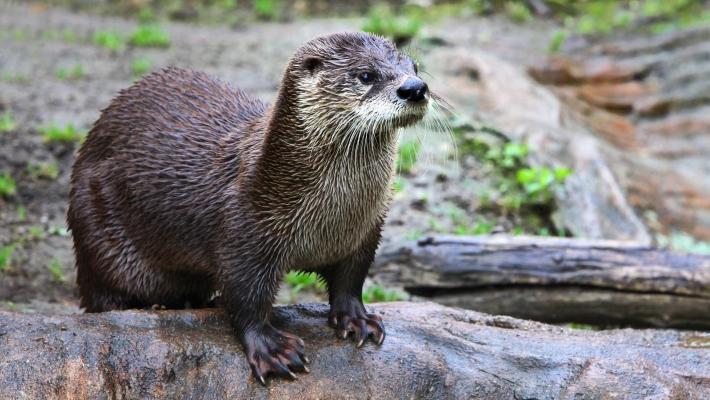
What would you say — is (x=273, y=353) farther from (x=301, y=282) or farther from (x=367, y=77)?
(x=301, y=282)

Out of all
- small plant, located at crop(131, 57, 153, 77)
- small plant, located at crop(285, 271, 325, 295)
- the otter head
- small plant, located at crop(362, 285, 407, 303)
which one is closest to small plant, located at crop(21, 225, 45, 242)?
small plant, located at crop(285, 271, 325, 295)

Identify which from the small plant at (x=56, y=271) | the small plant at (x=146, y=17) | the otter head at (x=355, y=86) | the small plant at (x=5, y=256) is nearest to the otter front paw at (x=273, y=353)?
the otter head at (x=355, y=86)

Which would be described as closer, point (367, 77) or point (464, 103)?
point (367, 77)

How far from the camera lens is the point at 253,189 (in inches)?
121

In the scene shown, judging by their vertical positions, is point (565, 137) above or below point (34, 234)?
above

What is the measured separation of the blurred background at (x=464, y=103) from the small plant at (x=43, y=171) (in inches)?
0.4

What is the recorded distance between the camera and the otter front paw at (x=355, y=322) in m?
3.18

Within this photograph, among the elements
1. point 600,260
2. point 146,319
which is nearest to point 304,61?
point 146,319

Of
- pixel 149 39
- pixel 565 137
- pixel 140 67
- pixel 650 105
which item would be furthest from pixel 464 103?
pixel 149 39

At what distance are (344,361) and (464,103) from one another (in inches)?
182

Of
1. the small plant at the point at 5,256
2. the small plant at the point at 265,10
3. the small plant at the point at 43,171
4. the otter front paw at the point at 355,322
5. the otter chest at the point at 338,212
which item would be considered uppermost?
the otter chest at the point at 338,212

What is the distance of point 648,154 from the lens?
26.4 ft

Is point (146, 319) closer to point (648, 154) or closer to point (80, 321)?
point (80, 321)

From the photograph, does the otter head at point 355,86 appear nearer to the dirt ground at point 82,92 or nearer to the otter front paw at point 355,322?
the dirt ground at point 82,92
